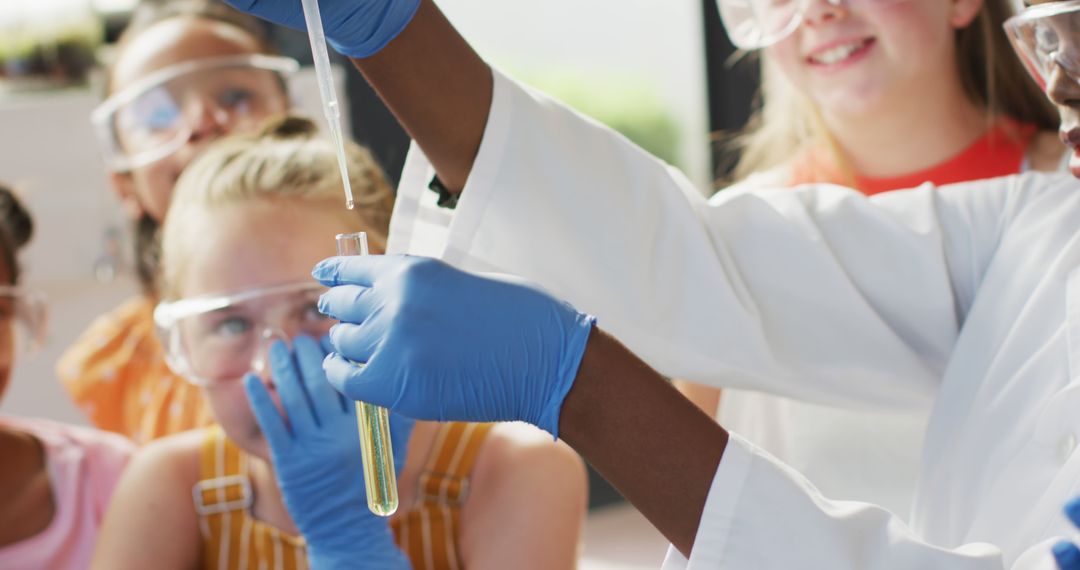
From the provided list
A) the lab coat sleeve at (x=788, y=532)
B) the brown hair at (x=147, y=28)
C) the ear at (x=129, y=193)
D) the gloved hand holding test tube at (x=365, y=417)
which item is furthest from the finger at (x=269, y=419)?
the ear at (x=129, y=193)

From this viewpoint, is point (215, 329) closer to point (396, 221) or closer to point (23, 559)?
point (396, 221)

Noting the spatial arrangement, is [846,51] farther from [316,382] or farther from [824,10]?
[316,382]

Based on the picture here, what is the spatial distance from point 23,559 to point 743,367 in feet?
3.85

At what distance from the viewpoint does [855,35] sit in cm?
178

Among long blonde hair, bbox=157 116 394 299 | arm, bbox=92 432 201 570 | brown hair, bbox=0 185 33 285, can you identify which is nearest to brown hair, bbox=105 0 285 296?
brown hair, bbox=0 185 33 285

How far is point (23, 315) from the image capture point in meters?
1.99

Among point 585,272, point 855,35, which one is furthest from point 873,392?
point 855,35

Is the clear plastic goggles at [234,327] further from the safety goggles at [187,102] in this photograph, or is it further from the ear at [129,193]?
the ear at [129,193]

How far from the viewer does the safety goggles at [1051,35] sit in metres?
1.14

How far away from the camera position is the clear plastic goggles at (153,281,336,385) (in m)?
1.51

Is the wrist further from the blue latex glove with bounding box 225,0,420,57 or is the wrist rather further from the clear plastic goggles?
the blue latex glove with bounding box 225,0,420,57

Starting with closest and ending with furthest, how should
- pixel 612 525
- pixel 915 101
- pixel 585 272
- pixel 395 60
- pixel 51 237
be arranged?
pixel 395 60, pixel 585 272, pixel 915 101, pixel 51 237, pixel 612 525

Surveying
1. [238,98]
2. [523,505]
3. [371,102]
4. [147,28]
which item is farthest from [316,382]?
[371,102]

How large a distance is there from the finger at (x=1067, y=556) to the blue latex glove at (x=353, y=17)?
0.77m
